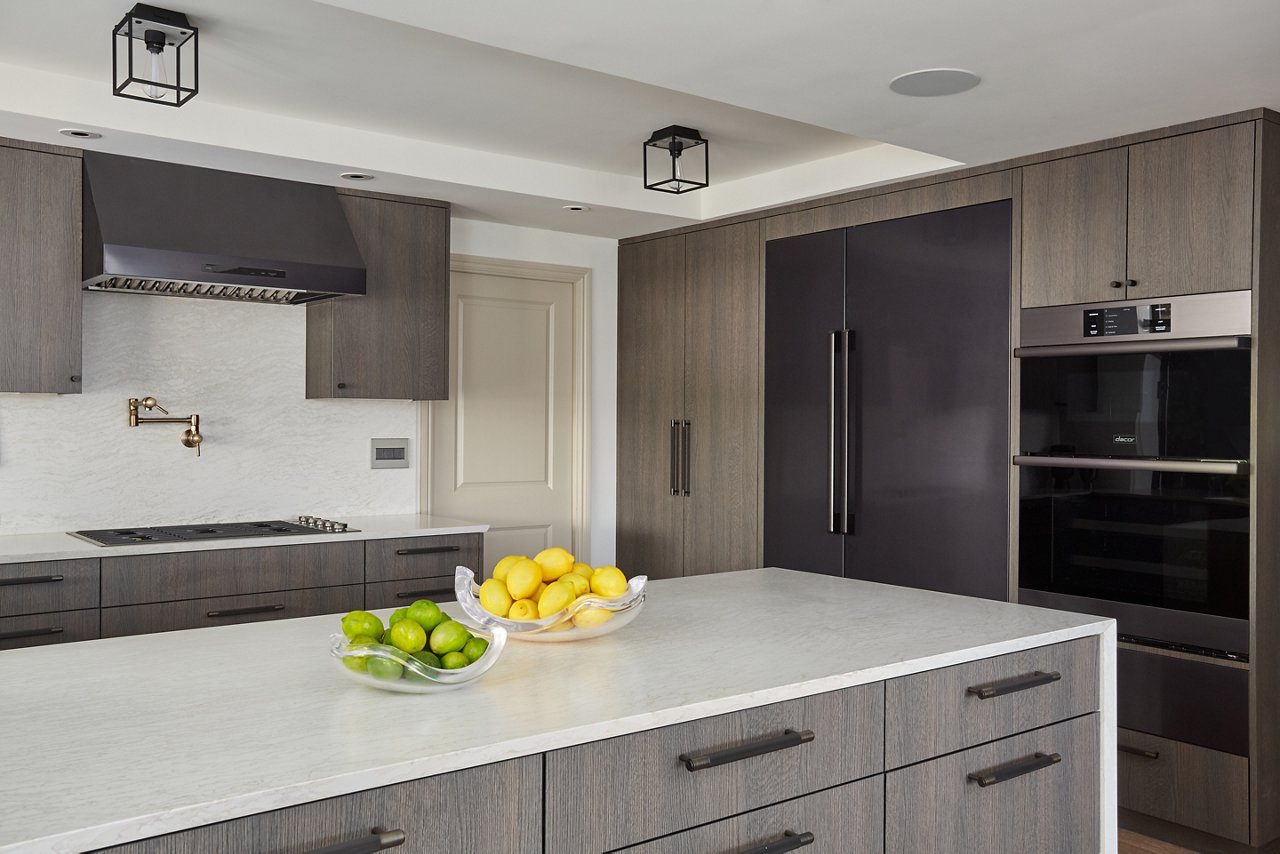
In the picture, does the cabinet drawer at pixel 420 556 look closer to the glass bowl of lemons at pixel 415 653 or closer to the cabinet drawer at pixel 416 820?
the glass bowl of lemons at pixel 415 653

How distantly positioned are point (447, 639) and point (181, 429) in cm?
310

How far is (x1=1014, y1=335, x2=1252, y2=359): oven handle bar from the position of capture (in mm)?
3131

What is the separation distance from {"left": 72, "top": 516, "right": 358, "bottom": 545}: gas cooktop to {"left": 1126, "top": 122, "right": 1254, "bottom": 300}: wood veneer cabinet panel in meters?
2.98

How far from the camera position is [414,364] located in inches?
176

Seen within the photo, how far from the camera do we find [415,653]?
157 cm

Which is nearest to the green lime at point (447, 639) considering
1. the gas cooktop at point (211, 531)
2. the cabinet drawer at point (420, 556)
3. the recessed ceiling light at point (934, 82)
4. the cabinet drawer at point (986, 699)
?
the cabinet drawer at point (986, 699)

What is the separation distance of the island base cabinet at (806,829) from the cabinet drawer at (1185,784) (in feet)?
6.35

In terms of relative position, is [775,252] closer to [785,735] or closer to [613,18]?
[613,18]

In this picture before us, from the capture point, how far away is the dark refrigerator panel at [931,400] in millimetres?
3809

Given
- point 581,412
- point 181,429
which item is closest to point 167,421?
point 181,429

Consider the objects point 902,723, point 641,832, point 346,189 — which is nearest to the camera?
point 641,832

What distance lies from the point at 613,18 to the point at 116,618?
2.54 metres

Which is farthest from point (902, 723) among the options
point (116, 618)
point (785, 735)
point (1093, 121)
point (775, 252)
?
point (775, 252)

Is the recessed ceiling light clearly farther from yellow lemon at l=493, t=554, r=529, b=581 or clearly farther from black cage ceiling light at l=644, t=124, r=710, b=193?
yellow lemon at l=493, t=554, r=529, b=581
